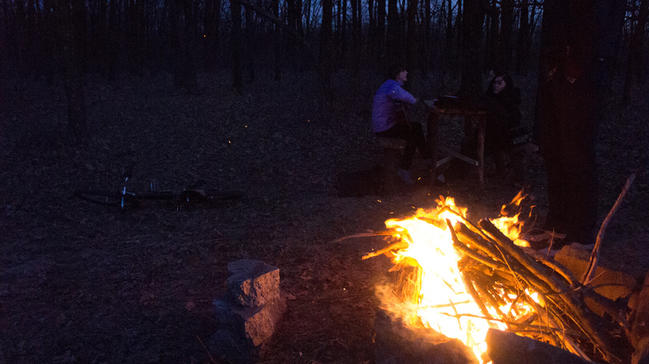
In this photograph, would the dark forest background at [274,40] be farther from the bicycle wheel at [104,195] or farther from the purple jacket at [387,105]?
the bicycle wheel at [104,195]

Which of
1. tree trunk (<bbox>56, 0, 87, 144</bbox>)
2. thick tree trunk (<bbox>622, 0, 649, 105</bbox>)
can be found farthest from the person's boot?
thick tree trunk (<bbox>622, 0, 649, 105</bbox>)

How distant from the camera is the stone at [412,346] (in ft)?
7.95

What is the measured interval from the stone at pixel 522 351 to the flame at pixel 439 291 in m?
0.37

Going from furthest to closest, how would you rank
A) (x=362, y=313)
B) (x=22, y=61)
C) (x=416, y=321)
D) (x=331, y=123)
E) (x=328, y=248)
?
1. (x=22, y=61)
2. (x=331, y=123)
3. (x=328, y=248)
4. (x=362, y=313)
5. (x=416, y=321)

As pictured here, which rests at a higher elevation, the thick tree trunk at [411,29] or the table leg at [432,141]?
the thick tree trunk at [411,29]

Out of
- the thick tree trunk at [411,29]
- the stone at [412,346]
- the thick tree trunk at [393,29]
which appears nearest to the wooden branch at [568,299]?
the stone at [412,346]

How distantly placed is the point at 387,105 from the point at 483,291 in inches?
190

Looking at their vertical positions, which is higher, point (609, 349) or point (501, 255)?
point (501, 255)

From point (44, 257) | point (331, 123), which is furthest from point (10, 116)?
point (44, 257)

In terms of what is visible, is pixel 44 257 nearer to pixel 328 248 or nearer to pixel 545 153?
pixel 328 248

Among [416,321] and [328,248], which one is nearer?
[416,321]

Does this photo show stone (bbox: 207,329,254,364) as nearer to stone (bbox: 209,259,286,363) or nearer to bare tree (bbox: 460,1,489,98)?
stone (bbox: 209,259,286,363)

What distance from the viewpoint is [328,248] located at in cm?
491

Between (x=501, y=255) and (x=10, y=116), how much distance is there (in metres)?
16.1
